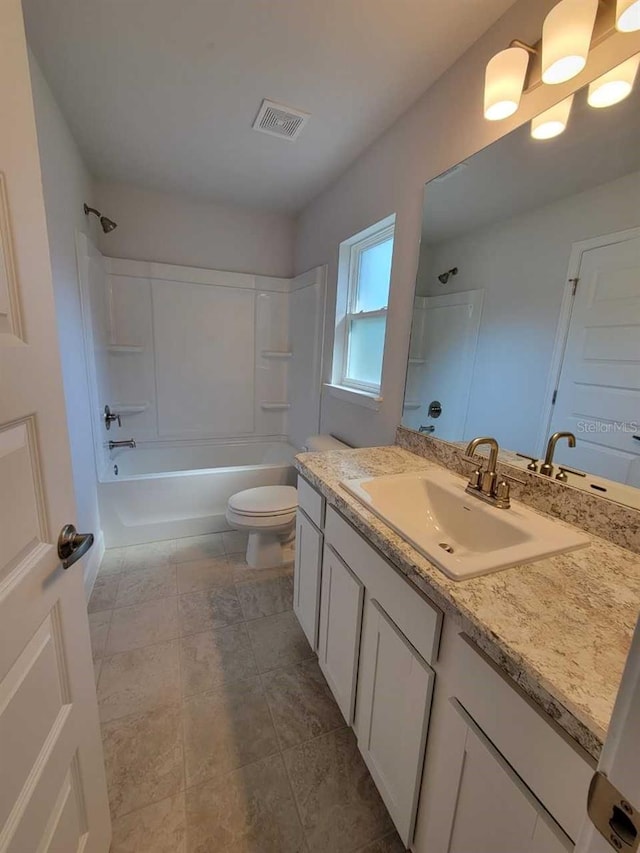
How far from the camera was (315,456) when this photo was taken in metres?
1.48

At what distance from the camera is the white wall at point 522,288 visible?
95 cm

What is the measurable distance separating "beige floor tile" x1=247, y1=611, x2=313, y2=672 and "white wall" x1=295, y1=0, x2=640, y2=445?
1020 mm

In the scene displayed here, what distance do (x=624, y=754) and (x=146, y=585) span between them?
2185 millimetres

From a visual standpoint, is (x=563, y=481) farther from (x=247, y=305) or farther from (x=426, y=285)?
(x=247, y=305)

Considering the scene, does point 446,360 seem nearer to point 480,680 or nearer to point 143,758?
point 480,680

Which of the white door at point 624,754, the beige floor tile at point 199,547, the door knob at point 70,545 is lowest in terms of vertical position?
the beige floor tile at point 199,547

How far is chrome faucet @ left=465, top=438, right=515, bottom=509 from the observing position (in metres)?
1.06

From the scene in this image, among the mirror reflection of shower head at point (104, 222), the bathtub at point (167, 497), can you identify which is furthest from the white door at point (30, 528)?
the mirror reflection of shower head at point (104, 222)

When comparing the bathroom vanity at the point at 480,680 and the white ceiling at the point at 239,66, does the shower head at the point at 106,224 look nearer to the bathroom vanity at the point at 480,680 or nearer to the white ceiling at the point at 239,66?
the white ceiling at the point at 239,66

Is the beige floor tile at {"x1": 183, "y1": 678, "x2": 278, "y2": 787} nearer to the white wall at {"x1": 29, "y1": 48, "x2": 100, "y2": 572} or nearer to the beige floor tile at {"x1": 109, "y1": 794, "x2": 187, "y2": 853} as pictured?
the beige floor tile at {"x1": 109, "y1": 794, "x2": 187, "y2": 853}

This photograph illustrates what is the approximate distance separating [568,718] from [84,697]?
3.14 feet

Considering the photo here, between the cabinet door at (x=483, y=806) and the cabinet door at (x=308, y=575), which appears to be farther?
the cabinet door at (x=308, y=575)

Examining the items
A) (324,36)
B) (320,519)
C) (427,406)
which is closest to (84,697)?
(320,519)

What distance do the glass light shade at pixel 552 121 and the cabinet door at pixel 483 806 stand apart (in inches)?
59.5
